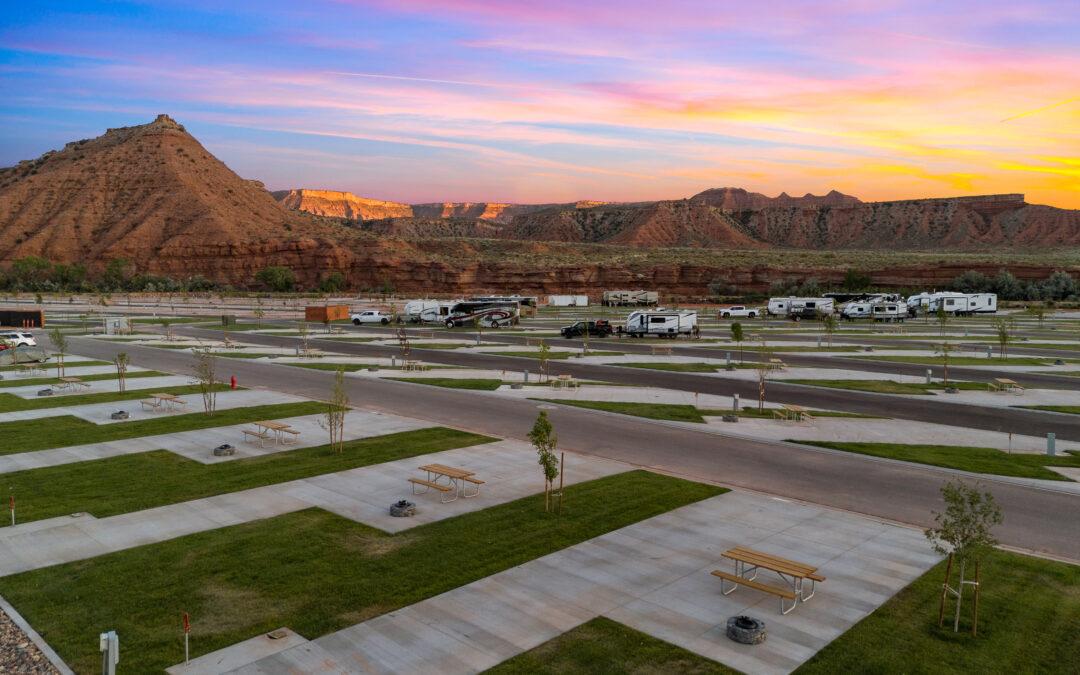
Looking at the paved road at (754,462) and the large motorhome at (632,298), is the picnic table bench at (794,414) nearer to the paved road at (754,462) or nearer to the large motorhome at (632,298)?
the paved road at (754,462)

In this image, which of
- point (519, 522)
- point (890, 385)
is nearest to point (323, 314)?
point (890, 385)

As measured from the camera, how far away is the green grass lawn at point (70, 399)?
28109 mm

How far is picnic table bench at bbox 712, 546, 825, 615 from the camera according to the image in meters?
11.6

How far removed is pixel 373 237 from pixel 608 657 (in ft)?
485

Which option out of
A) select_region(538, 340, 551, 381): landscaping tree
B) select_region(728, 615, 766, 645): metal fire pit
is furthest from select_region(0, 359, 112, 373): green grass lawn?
select_region(728, 615, 766, 645): metal fire pit

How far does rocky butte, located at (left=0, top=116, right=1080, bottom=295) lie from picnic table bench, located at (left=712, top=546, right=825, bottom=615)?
10402 centimetres

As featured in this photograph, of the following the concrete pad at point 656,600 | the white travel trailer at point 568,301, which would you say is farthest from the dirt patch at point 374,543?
the white travel trailer at point 568,301

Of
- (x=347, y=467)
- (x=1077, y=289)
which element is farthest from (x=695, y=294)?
(x=347, y=467)

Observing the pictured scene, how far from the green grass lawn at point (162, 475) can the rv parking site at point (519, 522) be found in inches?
4.2

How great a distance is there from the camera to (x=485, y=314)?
68.6 metres

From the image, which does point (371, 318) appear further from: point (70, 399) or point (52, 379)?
point (70, 399)

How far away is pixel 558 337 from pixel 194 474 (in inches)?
1633

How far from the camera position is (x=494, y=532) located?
48.8 feet

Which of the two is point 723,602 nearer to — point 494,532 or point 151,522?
point 494,532
